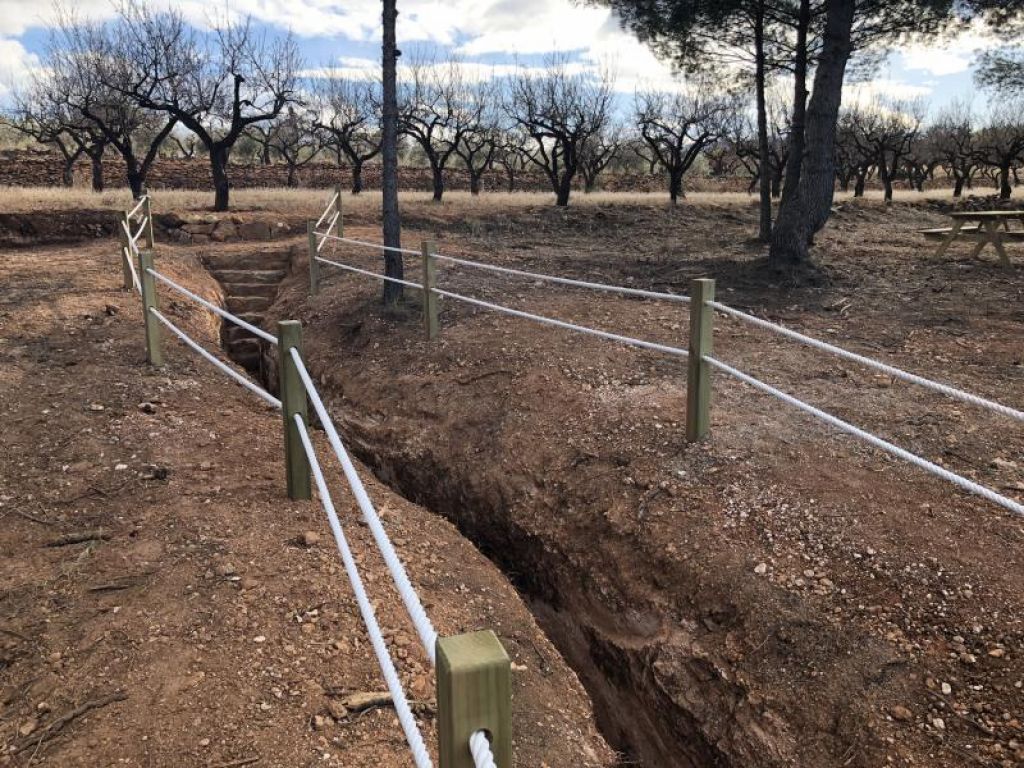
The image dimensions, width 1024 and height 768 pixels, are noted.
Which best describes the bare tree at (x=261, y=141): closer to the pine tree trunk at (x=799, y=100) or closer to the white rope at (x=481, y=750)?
the pine tree trunk at (x=799, y=100)

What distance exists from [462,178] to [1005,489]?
114ft

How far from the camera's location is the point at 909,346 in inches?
252

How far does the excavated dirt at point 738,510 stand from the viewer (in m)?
2.94

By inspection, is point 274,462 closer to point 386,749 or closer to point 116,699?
point 116,699

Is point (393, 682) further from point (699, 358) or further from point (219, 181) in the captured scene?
point (219, 181)

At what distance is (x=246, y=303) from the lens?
33.4ft

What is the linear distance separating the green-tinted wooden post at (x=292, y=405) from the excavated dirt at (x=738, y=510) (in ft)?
4.40

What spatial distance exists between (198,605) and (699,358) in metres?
2.79

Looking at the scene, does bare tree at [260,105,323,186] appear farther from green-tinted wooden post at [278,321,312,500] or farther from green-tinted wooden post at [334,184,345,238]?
green-tinted wooden post at [278,321,312,500]

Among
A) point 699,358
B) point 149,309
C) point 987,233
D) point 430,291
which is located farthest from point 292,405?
point 987,233

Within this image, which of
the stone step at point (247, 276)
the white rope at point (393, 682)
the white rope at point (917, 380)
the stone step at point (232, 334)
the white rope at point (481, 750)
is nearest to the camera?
the white rope at point (481, 750)

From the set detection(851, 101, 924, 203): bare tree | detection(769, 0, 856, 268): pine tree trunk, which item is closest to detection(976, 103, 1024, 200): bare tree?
detection(851, 101, 924, 203): bare tree

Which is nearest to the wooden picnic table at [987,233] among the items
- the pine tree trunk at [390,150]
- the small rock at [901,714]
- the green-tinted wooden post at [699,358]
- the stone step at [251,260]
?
the pine tree trunk at [390,150]

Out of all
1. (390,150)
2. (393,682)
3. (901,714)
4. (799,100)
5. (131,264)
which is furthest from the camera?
(799,100)
